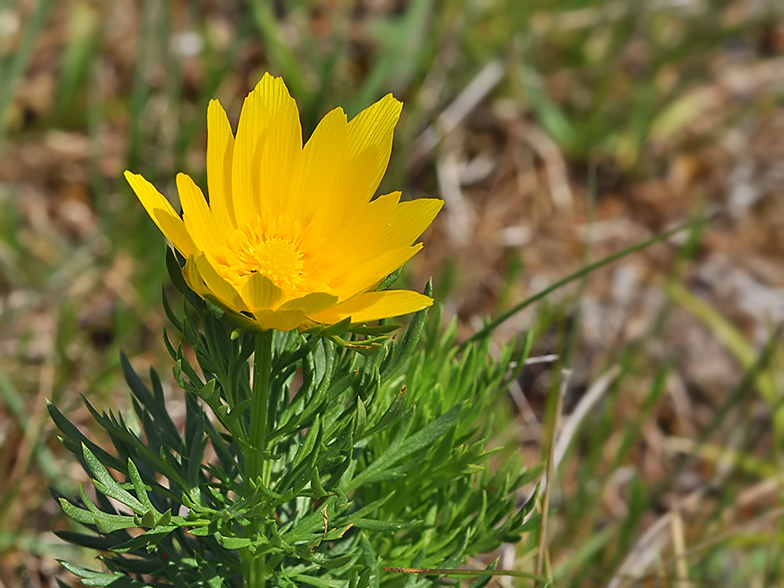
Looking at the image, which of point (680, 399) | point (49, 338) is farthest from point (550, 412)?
point (49, 338)

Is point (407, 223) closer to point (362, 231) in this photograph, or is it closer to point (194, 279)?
point (362, 231)

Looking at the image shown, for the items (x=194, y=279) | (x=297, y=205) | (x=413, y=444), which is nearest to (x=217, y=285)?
(x=194, y=279)

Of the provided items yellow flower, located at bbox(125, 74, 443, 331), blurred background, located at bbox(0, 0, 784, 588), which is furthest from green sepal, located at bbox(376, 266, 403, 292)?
blurred background, located at bbox(0, 0, 784, 588)

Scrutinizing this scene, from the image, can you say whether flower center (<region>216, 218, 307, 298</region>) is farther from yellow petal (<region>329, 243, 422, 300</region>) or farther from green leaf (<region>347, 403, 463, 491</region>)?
green leaf (<region>347, 403, 463, 491</region>)

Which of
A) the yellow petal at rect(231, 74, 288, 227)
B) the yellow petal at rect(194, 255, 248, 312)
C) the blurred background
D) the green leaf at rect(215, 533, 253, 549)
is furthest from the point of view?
the blurred background

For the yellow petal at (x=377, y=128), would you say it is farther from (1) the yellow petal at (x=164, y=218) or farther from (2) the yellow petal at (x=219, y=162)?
(1) the yellow petal at (x=164, y=218)

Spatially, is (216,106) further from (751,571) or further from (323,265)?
(751,571)
